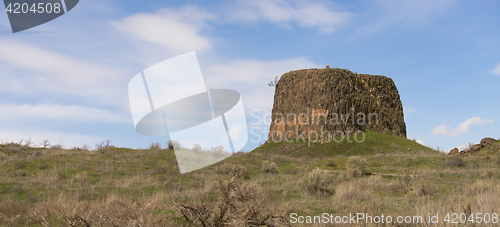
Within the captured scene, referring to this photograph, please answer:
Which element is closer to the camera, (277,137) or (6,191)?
(6,191)

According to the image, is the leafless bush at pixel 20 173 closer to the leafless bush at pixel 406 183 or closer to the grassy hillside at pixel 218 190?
the grassy hillside at pixel 218 190

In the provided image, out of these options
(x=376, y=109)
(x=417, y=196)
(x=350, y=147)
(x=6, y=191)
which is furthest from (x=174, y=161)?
(x=376, y=109)

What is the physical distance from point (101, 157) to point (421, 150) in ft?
117

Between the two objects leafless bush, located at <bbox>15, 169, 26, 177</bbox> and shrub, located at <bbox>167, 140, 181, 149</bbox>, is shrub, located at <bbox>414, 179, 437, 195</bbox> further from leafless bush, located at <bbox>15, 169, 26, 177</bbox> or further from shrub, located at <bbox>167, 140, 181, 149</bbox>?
shrub, located at <bbox>167, 140, 181, 149</bbox>

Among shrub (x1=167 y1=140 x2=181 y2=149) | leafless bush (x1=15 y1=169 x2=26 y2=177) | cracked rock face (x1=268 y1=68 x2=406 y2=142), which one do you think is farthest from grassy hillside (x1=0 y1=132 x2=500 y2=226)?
cracked rock face (x1=268 y1=68 x2=406 y2=142)

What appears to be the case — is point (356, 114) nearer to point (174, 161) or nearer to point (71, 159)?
point (174, 161)

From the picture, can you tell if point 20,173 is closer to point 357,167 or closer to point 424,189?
point 424,189

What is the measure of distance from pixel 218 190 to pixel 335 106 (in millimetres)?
34180

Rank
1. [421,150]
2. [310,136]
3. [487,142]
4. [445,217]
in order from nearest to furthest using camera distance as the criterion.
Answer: [445,217], [487,142], [421,150], [310,136]

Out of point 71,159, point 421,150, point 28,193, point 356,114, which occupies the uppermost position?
point 356,114

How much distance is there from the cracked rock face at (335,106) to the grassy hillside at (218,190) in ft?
53.4

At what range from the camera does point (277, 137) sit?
48125mm

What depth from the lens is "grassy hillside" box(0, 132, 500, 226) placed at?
5.46 m

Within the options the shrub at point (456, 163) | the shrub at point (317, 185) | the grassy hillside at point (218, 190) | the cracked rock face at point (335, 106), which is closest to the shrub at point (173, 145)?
the grassy hillside at point (218, 190)
